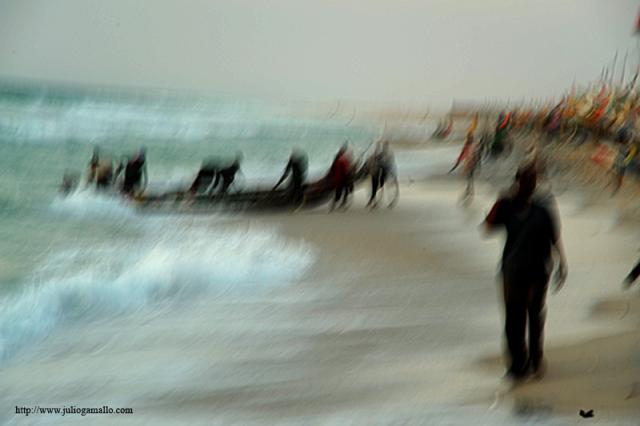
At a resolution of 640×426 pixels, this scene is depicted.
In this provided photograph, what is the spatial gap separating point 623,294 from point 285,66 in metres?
1.00

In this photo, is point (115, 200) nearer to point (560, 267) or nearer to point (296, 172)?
point (296, 172)

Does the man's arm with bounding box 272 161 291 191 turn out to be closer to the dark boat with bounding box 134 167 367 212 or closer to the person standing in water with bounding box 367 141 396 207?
the dark boat with bounding box 134 167 367 212

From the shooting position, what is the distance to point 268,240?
2.16 meters

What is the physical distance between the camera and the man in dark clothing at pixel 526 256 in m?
2.12

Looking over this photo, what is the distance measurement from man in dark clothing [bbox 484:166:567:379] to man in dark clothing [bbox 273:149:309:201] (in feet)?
1.52

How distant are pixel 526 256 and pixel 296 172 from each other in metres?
0.59

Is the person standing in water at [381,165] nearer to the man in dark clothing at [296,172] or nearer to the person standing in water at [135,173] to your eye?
the man in dark clothing at [296,172]

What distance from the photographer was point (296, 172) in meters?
2.17

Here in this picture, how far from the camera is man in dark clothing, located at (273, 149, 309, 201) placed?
7.11ft

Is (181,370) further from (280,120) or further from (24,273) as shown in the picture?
(280,120)

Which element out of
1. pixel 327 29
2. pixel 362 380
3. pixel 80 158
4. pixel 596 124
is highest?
pixel 327 29

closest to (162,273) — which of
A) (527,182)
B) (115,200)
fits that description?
(115,200)

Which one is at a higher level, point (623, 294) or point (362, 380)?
point (623, 294)

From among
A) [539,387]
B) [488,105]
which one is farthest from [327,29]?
[539,387]
